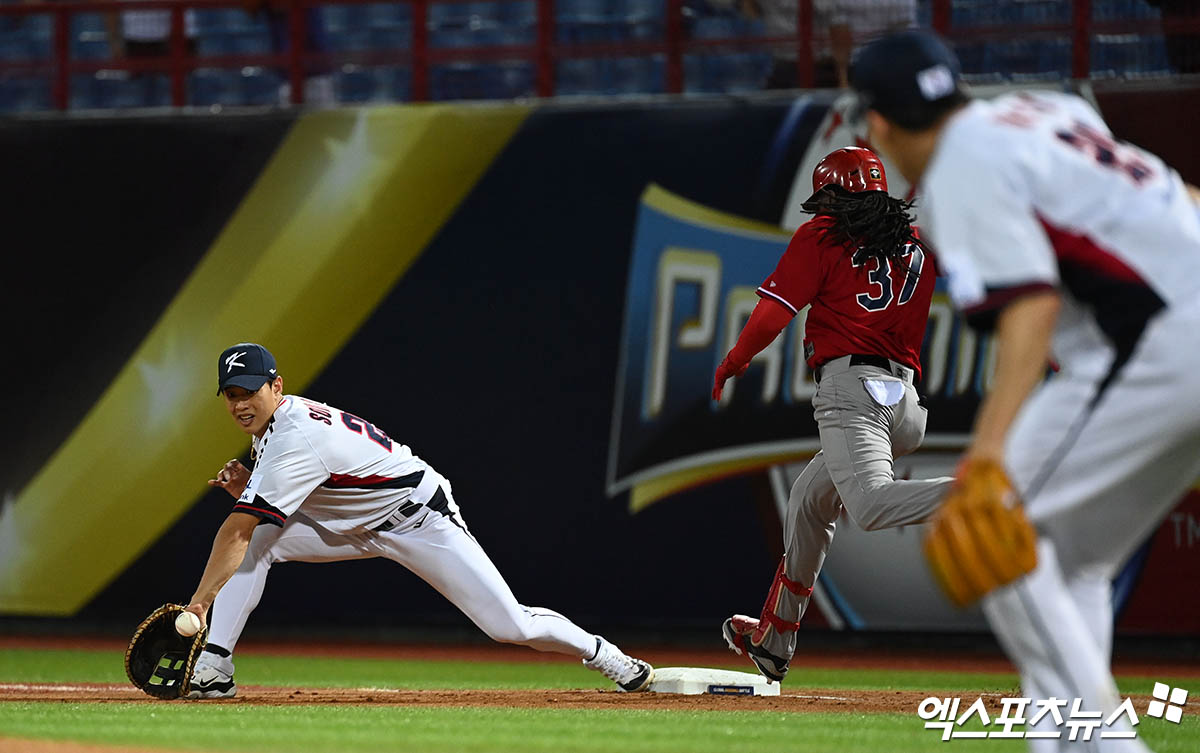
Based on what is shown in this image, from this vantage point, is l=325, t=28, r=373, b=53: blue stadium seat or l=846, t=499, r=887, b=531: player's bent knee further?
l=325, t=28, r=373, b=53: blue stadium seat

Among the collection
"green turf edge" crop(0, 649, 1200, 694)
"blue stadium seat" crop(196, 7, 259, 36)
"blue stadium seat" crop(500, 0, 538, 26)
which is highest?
"blue stadium seat" crop(500, 0, 538, 26)

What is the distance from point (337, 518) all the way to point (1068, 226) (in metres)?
3.83

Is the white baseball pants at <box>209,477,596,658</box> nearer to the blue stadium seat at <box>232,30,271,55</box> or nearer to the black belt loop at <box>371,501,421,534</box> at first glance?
the black belt loop at <box>371,501,421,534</box>

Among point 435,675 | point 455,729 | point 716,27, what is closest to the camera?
point 455,729

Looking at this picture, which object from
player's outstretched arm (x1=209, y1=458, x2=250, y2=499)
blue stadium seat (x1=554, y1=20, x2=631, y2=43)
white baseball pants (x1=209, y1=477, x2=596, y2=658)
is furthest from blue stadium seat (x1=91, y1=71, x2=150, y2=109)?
white baseball pants (x1=209, y1=477, x2=596, y2=658)

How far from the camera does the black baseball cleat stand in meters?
6.23

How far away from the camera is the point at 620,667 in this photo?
621cm

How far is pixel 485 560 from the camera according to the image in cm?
604

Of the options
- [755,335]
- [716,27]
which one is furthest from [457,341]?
[755,335]

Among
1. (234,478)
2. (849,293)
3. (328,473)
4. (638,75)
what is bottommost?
(234,478)

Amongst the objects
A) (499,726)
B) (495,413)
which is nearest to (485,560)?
(499,726)

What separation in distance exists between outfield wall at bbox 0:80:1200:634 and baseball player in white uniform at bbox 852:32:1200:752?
6207 millimetres

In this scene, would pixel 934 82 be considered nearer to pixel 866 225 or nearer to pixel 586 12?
pixel 866 225

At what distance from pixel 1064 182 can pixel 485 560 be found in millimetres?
3540
